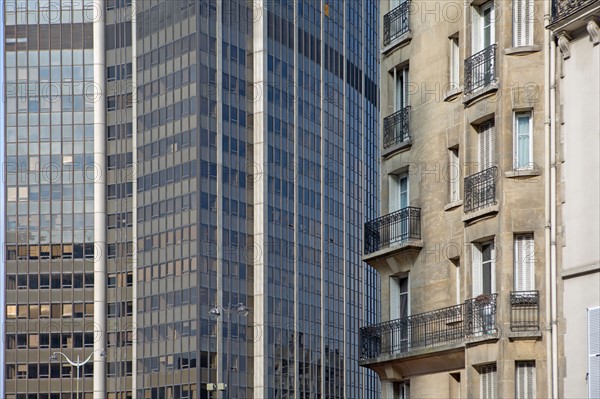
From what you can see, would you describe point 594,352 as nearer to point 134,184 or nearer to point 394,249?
point 394,249

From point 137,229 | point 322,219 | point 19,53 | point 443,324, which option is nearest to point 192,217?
point 137,229

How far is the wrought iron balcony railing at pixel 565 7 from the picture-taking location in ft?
94.6

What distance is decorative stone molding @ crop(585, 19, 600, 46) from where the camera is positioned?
28.5m

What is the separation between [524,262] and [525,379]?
2.61 meters

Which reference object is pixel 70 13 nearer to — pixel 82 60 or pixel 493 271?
pixel 82 60

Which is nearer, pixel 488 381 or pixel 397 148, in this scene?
pixel 488 381

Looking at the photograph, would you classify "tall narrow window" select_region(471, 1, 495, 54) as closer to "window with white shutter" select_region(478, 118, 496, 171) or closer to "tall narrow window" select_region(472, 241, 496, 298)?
"window with white shutter" select_region(478, 118, 496, 171)

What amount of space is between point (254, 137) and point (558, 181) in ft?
379

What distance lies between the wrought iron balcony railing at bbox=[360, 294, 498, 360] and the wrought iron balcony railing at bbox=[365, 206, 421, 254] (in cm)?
217

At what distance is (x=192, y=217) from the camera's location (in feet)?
452

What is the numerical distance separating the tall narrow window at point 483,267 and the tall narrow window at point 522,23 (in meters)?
4.70

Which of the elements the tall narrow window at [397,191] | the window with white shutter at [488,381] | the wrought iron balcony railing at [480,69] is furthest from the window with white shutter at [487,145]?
the tall narrow window at [397,191]

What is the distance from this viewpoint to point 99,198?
14975 centimetres

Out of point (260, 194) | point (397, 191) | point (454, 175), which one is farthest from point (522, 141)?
point (260, 194)
